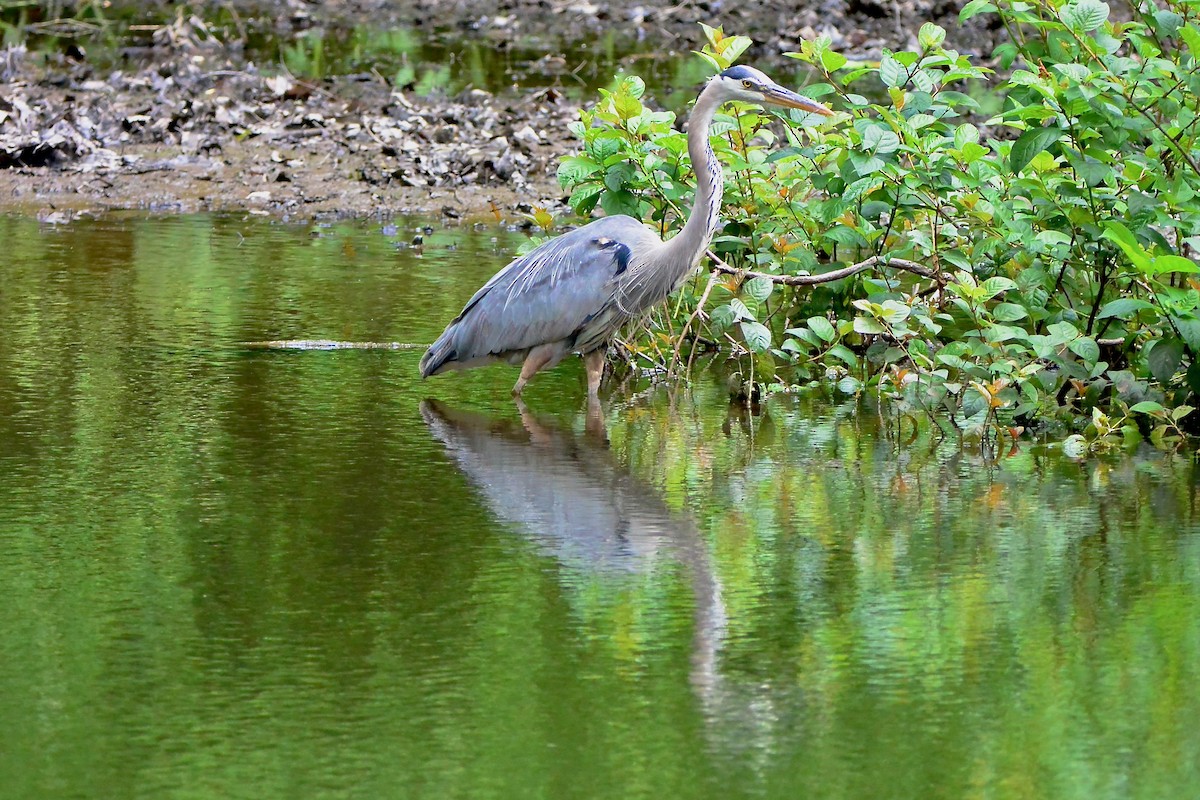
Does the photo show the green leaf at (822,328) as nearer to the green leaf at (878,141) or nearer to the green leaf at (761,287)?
the green leaf at (761,287)

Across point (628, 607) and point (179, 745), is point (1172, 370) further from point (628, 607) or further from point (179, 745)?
point (179, 745)

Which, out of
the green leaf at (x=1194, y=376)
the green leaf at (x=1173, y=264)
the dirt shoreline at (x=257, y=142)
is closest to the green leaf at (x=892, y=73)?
the green leaf at (x=1173, y=264)

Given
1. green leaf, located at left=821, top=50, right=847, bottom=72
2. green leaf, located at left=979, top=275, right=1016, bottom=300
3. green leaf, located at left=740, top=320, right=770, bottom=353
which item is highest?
green leaf, located at left=821, top=50, right=847, bottom=72

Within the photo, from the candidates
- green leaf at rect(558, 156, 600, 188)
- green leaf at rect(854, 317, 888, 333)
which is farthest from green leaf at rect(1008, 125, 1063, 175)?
green leaf at rect(558, 156, 600, 188)

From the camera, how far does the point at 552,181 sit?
1402cm

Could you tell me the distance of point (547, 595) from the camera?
18.1ft

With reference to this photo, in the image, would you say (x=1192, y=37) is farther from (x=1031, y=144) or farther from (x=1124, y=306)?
(x=1124, y=306)

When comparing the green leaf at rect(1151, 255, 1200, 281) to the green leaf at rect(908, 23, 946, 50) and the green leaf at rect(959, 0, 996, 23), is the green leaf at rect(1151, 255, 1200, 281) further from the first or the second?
the green leaf at rect(908, 23, 946, 50)

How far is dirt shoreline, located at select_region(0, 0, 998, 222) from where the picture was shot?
13367 millimetres

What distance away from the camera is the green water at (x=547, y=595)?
14.1 ft

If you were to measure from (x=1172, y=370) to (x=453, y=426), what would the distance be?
293 cm

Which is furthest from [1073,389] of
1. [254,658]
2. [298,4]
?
[298,4]

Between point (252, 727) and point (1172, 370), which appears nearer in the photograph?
point (252, 727)

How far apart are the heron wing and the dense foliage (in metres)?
0.41
